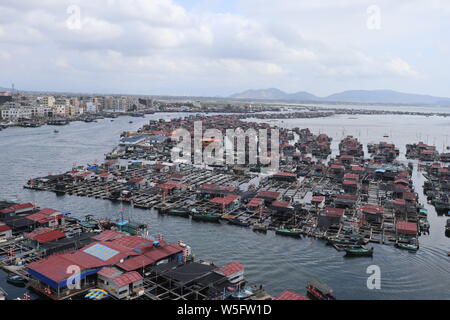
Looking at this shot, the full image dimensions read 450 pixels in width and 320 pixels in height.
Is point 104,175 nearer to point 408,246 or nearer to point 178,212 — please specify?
point 178,212

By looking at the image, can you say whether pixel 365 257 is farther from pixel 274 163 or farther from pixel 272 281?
pixel 274 163

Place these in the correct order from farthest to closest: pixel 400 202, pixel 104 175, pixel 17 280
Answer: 1. pixel 104 175
2. pixel 400 202
3. pixel 17 280

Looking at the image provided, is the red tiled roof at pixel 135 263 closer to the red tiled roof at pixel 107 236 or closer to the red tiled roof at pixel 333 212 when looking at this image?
the red tiled roof at pixel 107 236

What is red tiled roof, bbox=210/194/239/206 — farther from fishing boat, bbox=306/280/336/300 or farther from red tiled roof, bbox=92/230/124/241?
fishing boat, bbox=306/280/336/300

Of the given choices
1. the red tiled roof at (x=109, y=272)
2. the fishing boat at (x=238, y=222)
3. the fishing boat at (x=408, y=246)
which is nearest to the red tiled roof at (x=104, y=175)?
the fishing boat at (x=238, y=222)

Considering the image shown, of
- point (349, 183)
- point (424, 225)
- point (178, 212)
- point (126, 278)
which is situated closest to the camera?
point (126, 278)

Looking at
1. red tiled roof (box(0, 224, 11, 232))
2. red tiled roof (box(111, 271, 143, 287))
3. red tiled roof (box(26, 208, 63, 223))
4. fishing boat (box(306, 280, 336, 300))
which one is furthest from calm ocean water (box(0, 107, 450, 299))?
red tiled roof (box(0, 224, 11, 232))

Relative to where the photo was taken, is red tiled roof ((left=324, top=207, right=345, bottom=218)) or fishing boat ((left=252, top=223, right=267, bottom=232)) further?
red tiled roof ((left=324, top=207, right=345, bottom=218))

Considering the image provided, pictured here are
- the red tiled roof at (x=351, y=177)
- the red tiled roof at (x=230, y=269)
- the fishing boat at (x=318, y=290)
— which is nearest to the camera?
the fishing boat at (x=318, y=290)

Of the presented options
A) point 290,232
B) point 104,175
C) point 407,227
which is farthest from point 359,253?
point 104,175
